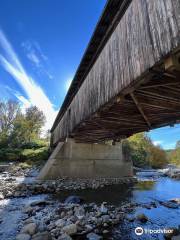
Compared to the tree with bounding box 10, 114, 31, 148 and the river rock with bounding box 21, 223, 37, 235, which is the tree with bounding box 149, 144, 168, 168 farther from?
the river rock with bounding box 21, 223, 37, 235

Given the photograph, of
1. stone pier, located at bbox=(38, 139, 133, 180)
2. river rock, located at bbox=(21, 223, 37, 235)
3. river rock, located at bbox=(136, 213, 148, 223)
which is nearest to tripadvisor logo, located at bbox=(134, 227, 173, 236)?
river rock, located at bbox=(136, 213, 148, 223)

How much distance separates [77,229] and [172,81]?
3989 mm

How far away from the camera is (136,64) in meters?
4.15

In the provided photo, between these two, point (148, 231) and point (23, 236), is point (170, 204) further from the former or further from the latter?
point (23, 236)

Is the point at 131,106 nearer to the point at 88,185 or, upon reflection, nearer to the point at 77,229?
the point at 77,229

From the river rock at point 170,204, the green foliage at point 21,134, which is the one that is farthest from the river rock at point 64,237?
the green foliage at point 21,134

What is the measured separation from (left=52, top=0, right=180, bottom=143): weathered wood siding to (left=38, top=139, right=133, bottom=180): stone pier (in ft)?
21.0

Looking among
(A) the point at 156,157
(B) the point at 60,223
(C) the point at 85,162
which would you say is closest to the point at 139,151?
(A) the point at 156,157

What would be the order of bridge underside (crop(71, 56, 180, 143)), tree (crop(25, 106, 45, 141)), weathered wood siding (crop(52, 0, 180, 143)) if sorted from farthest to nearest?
tree (crop(25, 106, 45, 141))
bridge underside (crop(71, 56, 180, 143))
weathered wood siding (crop(52, 0, 180, 143))

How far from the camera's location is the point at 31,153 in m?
23.3

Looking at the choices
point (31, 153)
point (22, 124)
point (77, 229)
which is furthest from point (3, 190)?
point (22, 124)

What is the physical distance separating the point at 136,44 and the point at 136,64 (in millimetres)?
475

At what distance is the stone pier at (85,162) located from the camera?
12.0m

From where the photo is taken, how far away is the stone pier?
12008 millimetres
